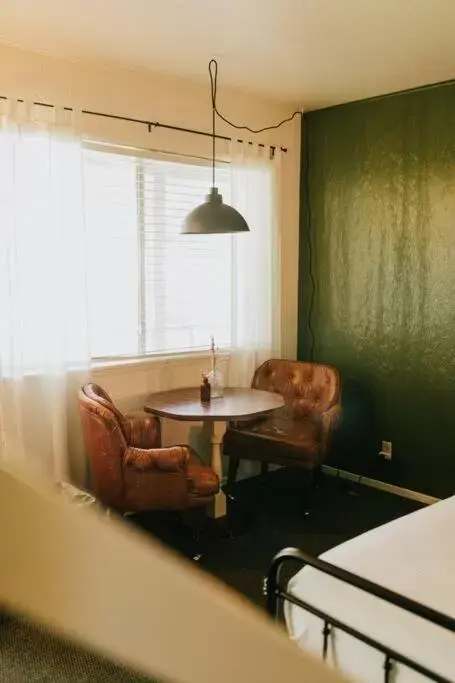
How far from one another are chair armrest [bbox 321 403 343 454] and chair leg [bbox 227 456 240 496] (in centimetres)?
56

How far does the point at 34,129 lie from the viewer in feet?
10.4

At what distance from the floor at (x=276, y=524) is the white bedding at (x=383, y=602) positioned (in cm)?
95

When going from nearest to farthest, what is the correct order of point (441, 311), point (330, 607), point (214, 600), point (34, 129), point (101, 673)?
1. point (214, 600)
2. point (330, 607)
3. point (101, 673)
4. point (34, 129)
5. point (441, 311)

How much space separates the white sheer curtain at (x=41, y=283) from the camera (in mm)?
3111

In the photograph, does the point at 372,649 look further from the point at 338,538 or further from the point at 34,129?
the point at 34,129

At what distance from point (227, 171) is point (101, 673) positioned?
9.89 feet

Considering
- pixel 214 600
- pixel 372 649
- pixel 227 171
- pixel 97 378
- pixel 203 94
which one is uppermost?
pixel 203 94

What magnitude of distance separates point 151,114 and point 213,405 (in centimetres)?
177

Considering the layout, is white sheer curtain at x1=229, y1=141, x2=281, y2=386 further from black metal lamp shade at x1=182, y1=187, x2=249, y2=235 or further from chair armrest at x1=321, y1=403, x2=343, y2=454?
black metal lamp shade at x1=182, y1=187, x2=249, y2=235

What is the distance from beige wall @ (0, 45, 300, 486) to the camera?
3.24m

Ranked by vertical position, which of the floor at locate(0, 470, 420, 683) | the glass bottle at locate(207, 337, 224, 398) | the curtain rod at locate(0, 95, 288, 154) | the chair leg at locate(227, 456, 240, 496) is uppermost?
the curtain rod at locate(0, 95, 288, 154)

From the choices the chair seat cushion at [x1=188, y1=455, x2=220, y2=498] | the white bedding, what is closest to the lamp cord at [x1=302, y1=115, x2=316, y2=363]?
the chair seat cushion at [x1=188, y1=455, x2=220, y2=498]

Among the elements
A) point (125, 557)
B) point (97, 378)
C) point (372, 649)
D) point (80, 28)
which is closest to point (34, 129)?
point (80, 28)

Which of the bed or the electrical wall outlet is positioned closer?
the bed
